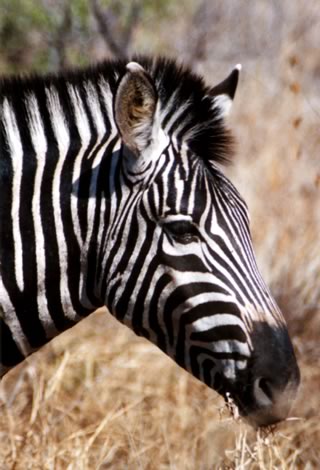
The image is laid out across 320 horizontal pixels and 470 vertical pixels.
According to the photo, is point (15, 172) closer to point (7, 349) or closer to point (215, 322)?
point (7, 349)

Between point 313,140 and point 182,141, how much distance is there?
6379mm

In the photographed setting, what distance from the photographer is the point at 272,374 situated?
358cm

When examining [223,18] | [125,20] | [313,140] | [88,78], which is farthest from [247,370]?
[223,18]

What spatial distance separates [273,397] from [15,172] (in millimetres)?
1374

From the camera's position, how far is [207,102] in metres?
4.04

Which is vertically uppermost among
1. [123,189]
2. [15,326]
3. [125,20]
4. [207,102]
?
[125,20]

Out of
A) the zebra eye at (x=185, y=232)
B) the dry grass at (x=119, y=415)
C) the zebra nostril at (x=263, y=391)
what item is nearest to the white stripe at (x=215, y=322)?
the zebra nostril at (x=263, y=391)

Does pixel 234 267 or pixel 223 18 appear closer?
pixel 234 267

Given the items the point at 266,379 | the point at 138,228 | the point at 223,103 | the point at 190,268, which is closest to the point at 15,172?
the point at 138,228

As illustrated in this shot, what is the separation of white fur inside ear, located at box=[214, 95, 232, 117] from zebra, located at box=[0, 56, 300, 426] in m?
0.02

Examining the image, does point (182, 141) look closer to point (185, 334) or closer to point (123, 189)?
point (123, 189)

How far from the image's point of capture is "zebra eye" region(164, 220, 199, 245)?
3.70 meters

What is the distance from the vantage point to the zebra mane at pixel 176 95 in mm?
3959

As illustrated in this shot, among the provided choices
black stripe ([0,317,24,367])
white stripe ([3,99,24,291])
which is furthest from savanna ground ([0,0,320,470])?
white stripe ([3,99,24,291])
